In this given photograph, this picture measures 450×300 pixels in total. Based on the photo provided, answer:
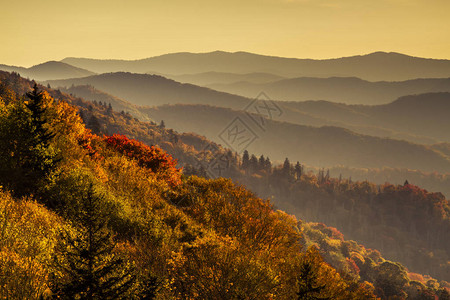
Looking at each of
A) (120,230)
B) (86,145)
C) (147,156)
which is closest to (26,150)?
(120,230)

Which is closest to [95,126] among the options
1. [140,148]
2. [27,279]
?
[140,148]

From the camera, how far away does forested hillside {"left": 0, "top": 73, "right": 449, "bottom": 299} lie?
12766 millimetres

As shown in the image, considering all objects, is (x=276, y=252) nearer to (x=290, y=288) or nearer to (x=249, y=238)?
(x=249, y=238)

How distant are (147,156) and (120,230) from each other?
83.3 ft

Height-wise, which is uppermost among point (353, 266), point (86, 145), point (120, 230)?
point (86, 145)

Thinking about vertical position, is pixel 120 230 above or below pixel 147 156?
below

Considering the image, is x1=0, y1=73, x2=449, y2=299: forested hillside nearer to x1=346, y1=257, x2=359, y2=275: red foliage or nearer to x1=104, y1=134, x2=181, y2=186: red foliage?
x1=104, y1=134, x2=181, y2=186: red foliage

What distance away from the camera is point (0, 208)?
18484 millimetres

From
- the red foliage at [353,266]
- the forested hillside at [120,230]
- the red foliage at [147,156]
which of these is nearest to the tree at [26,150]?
the forested hillside at [120,230]

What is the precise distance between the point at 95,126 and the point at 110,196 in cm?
13711

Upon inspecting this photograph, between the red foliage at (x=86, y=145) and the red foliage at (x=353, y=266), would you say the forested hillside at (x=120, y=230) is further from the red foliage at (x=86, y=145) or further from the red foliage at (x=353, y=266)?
the red foliage at (x=353, y=266)

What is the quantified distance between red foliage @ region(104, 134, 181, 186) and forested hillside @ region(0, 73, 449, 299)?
0.22m

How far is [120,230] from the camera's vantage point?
88.6 feet

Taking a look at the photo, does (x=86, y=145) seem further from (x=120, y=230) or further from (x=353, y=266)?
(x=353, y=266)
